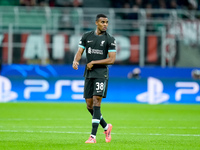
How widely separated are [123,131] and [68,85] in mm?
10738

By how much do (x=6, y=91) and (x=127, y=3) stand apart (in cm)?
1114

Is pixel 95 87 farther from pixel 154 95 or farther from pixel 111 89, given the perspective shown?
pixel 154 95

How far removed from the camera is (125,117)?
14.8 meters

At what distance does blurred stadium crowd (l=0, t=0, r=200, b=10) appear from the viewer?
2794 centimetres

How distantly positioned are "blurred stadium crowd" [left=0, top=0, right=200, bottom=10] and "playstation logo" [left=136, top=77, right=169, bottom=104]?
8237 millimetres

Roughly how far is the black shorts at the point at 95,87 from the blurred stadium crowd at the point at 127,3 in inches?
762

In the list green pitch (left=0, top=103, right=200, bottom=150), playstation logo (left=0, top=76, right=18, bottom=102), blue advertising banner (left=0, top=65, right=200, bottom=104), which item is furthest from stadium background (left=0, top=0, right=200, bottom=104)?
green pitch (left=0, top=103, right=200, bottom=150)

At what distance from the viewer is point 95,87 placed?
8.88m

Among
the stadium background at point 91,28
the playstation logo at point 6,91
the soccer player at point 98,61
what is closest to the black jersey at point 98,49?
the soccer player at point 98,61

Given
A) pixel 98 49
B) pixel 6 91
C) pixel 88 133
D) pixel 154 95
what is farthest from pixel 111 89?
pixel 98 49

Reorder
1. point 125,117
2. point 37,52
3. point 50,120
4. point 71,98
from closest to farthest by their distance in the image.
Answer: point 50,120 → point 125,117 → point 71,98 → point 37,52

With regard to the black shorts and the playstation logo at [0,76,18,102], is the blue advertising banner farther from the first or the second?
the black shorts

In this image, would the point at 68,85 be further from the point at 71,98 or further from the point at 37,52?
the point at 37,52

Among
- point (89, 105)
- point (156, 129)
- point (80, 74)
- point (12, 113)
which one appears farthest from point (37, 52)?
point (89, 105)
